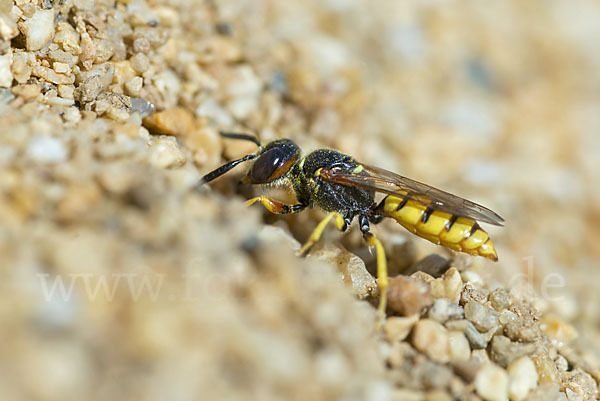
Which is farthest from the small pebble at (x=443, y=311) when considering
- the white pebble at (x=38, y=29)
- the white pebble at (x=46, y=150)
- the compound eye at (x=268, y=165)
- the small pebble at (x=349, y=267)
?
the white pebble at (x=38, y=29)

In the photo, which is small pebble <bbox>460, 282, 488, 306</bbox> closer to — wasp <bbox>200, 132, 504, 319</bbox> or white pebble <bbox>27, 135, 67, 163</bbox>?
wasp <bbox>200, 132, 504, 319</bbox>

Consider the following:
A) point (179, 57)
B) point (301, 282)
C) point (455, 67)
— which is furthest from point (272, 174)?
point (455, 67)

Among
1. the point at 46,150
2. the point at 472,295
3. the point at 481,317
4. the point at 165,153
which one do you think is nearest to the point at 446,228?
the point at 472,295

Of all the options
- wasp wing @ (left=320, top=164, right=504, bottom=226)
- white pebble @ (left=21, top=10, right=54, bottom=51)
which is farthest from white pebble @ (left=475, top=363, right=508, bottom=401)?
white pebble @ (left=21, top=10, right=54, bottom=51)

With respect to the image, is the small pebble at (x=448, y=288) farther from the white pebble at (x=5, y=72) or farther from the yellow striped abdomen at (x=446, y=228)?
the white pebble at (x=5, y=72)

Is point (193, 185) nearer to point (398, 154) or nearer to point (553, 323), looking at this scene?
point (553, 323)
